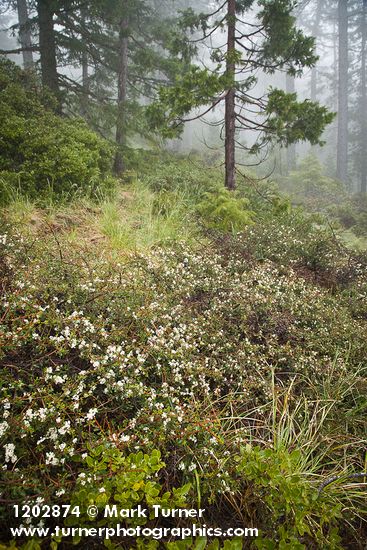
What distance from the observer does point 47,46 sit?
8.62 meters

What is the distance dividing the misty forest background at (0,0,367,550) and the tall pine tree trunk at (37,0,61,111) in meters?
0.51

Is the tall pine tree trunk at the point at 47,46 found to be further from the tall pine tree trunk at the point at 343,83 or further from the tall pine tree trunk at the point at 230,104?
the tall pine tree trunk at the point at 343,83

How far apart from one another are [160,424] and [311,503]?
3.56 feet

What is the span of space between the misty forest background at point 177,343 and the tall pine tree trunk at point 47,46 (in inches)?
20.1

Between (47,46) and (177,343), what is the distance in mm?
9852

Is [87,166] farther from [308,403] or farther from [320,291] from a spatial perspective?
[308,403]

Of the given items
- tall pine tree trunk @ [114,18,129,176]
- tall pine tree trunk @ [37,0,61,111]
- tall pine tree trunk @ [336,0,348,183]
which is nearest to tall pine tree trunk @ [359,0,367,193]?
tall pine tree trunk @ [336,0,348,183]

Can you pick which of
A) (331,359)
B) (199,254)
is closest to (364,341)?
(331,359)

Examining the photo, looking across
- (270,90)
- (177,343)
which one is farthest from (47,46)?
(177,343)

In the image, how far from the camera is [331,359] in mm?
3480

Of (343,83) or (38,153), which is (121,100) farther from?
(343,83)

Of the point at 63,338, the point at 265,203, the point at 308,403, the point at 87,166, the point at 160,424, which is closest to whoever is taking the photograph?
the point at 160,424

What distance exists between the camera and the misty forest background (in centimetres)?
189

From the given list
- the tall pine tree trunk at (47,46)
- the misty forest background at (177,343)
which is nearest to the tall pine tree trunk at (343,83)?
the misty forest background at (177,343)
